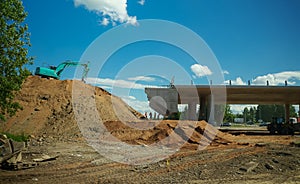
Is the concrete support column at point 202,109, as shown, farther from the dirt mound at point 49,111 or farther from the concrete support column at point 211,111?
the dirt mound at point 49,111

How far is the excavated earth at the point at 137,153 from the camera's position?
996cm

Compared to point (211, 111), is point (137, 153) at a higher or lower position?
lower

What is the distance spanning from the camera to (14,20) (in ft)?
57.4

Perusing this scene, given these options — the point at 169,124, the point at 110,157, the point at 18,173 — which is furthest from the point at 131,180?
the point at 169,124

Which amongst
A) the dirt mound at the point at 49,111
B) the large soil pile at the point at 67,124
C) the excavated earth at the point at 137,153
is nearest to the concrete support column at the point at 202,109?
the dirt mound at the point at 49,111

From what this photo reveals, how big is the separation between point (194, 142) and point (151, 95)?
20197 mm

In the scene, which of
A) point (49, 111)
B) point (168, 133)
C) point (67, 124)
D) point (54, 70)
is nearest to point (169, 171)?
point (168, 133)

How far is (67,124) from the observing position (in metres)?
26.0

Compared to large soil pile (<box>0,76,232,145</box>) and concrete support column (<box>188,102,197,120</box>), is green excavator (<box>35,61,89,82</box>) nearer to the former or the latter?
large soil pile (<box>0,76,232,145</box>)

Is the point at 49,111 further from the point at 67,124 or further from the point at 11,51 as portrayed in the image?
the point at 11,51

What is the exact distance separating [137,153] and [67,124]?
12.2 m

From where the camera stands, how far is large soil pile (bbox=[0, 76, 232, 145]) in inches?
888

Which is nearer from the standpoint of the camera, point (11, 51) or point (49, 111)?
point (11, 51)

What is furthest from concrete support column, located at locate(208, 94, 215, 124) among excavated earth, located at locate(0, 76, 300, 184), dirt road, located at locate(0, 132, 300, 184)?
dirt road, located at locate(0, 132, 300, 184)
